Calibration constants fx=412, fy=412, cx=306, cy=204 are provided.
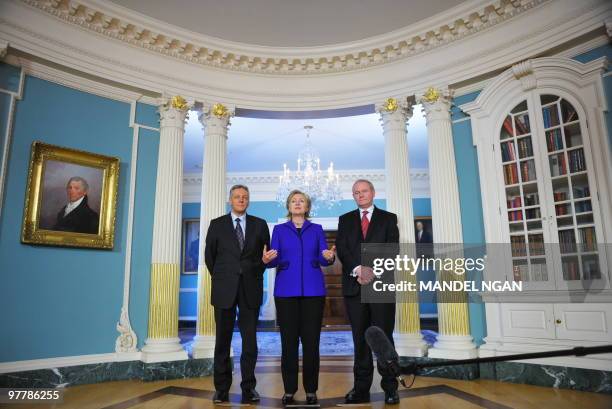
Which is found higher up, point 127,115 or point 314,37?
point 314,37

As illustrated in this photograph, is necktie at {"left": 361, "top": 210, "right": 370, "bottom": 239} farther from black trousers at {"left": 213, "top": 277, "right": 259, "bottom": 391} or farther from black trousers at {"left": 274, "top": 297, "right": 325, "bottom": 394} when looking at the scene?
black trousers at {"left": 213, "top": 277, "right": 259, "bottom": 391}

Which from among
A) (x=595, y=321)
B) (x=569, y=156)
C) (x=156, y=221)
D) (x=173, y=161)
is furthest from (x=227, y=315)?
(x=569, y=156)

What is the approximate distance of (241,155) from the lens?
8461 mm

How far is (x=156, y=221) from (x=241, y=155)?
14.1 ft

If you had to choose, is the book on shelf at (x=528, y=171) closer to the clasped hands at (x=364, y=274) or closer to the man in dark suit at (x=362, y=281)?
the man in dark suit at (x=362, y=281)

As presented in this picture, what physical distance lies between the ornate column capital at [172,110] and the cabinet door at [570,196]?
3634 mm

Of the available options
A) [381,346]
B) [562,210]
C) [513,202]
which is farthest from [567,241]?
[381,346]

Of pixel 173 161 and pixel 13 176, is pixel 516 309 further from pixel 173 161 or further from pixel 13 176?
pixel 13 176

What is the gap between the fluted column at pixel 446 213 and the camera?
161 inches

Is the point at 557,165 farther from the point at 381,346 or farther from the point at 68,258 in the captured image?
the point at 68,258

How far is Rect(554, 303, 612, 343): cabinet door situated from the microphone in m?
3.19

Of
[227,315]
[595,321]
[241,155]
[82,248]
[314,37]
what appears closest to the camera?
[227,315]

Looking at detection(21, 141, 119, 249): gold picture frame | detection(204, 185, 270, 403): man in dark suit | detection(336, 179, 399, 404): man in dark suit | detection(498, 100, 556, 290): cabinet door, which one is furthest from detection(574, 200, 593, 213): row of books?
detection(21, 141, 119, 249): gold picture frame

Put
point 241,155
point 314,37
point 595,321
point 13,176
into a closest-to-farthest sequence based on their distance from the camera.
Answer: point 595,321, point 13,176, point 314,37, point 241,155
